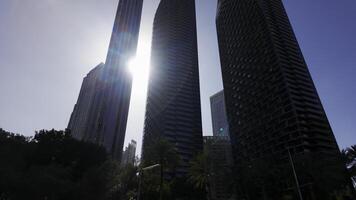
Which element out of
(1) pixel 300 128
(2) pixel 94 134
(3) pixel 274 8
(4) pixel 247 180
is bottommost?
(4) pixel 247 180

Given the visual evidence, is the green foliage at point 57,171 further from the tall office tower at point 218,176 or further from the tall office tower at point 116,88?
the tall office tower at point 116,88

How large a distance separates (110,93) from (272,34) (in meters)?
91.0

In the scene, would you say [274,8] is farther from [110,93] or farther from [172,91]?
[110,93]

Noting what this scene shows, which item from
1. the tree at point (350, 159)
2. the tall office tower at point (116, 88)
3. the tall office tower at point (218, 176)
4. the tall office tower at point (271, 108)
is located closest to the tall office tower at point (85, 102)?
the tall office tower at point (116, 88)

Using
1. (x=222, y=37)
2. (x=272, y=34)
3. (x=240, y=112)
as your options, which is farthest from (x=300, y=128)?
(x=222, y=37)

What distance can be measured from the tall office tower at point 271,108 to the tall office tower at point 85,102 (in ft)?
273

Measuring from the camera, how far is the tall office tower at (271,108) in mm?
54281

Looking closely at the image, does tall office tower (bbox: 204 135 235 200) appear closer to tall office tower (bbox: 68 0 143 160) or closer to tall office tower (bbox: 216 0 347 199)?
tall office tower (bbox: 216 0 347 199)

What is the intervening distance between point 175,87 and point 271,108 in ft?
245

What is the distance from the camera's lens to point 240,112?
120188 millimetres

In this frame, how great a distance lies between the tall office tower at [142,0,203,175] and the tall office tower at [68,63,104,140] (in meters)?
38.2

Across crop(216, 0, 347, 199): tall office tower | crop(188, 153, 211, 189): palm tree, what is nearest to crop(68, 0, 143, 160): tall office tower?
crop(216, 0, 347, 199): tall office tower

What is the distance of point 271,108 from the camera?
3880 inches

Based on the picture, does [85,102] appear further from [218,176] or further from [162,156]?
[162,156]
